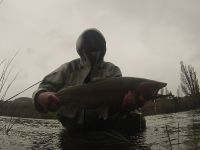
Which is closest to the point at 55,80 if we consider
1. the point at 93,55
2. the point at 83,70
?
the point at 83,70

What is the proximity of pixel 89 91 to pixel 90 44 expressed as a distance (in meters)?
1.25

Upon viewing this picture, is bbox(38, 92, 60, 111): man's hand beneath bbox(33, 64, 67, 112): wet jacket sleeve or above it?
beneath

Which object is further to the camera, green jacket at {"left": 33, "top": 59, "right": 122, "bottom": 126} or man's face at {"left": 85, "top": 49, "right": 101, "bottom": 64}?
man's face at {"left": 85, "top": 49, "right": 101, "bottom": 64}

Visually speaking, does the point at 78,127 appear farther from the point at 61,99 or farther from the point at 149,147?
the point at 149,147

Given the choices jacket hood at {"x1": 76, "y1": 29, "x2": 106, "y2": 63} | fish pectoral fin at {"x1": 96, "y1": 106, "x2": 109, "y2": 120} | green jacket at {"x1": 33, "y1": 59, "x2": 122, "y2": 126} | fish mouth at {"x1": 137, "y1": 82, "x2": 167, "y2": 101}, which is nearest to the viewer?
fish mouth at {"x1": 137, "y1": 82, "x2": 167, "y2": 101}

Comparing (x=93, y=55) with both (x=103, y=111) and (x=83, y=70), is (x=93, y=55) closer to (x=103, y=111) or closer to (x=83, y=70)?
(x=83, y=70)

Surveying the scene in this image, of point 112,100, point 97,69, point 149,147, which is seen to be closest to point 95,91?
point 112,100

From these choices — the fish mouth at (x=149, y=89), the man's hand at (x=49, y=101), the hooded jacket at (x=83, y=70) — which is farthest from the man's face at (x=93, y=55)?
the fish mouth at (x=149, y=89)

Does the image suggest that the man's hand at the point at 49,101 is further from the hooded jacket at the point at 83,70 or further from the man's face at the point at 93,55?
the man's face at the point at 93,55

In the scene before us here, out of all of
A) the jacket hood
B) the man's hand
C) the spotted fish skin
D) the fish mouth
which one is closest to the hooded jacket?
the jacket hood

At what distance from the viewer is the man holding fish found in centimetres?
376

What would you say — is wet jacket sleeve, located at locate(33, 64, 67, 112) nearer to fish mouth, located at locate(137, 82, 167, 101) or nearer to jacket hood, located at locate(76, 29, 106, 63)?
jacket hood, located at locate(76, 29, 106, 63)

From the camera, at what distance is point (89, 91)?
379cm

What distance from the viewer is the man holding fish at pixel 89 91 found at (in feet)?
12.3
